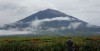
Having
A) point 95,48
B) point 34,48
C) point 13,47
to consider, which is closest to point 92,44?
point 95,48

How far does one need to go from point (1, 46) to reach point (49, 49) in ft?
21.9

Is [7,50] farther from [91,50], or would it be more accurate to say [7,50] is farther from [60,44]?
[91,50]

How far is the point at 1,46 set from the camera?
40.2 metres

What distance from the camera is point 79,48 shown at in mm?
38531

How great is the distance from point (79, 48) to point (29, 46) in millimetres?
6666

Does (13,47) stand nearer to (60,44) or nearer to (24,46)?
(24,46)

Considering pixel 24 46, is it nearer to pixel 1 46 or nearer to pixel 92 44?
pixel 1 46

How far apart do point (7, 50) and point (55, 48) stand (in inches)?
259

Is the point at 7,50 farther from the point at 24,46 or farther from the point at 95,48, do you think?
the point at 95,48

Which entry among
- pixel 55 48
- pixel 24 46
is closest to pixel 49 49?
pixel 55 48

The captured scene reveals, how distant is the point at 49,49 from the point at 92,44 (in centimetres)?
578

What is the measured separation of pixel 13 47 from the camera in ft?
130

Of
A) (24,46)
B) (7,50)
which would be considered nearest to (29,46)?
(24,46)

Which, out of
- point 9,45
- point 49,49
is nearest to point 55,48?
point 49,49
